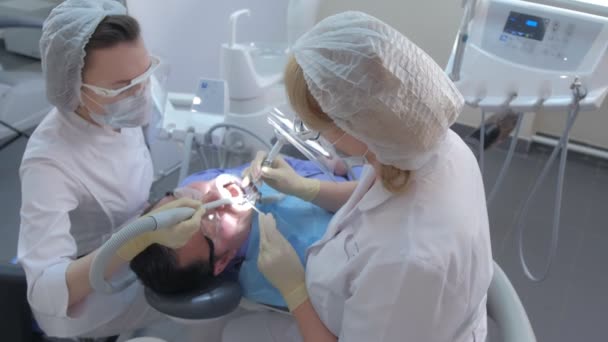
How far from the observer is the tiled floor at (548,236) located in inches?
86.7

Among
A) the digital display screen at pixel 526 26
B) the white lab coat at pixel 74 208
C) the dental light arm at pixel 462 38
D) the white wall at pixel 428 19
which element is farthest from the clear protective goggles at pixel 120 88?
the white wall at pixel 428 19

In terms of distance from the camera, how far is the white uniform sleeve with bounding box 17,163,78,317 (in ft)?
3.93

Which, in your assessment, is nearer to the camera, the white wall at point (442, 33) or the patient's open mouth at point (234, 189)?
the patient's open mouth at point (234, 189)

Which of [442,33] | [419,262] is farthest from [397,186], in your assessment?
[442,33]

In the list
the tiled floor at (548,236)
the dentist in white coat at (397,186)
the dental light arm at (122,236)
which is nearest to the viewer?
the dentist in white coat at (397,186)

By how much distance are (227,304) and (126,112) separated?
570 millimetres

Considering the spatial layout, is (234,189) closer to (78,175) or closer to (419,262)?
(78,175)

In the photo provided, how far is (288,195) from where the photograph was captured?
1.55 m

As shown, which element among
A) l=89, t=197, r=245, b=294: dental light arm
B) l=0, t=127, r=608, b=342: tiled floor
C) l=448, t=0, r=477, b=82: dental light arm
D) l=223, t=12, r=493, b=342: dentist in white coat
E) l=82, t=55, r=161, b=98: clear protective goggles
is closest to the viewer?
l=223, t=12, r=493, b=342: dentist in white coat

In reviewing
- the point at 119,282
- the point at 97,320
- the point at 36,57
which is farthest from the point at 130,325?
the point at 36,57

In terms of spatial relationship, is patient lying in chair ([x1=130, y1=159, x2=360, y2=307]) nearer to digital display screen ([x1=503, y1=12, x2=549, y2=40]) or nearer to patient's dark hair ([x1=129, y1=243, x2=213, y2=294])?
patient's dark hair ([x1=129, y1=243, x2=213, y2=294])

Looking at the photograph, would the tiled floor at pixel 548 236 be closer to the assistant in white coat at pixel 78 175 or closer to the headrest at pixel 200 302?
the assistant in white coat at pixel 78 175

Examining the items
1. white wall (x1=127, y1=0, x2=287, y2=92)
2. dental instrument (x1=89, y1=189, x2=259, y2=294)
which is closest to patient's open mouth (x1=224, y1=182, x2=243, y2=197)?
dental instrument (x1=89, y1=189, x2=259, y2=294)

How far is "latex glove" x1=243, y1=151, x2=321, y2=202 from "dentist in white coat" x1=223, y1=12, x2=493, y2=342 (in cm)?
38
